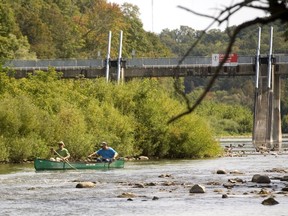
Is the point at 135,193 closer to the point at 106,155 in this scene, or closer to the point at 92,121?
the point at 106,155

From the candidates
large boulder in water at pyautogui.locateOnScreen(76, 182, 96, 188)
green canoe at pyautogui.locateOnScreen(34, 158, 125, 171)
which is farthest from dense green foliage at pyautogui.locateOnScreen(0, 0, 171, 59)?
large boulder in water at pyautogui.locateOnScreen(76, 182, 96, 188)

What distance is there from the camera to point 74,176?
43.1 metres

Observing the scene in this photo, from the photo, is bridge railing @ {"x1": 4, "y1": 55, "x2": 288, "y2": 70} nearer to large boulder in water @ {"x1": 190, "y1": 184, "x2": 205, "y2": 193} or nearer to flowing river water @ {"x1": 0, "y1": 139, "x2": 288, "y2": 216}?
flowing river water @ {"x1": 0, "y1": 139, "x2": 288, "y2": 216}

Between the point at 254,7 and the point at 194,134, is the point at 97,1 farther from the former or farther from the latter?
the point at 254,7

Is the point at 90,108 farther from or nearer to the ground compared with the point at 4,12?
nearer to the ground

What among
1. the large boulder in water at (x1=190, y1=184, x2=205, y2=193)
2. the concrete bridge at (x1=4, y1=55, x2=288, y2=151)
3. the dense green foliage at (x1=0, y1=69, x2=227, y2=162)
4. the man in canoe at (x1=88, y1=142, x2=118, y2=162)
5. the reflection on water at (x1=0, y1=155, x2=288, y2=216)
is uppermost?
the concrete bridge at (x1=4, y1=55, x2=288, y2=151)

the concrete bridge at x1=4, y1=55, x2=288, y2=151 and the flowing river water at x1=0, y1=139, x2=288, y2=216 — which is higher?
the concrete bridge at x1=4, y1=55, x2=288, y2=151

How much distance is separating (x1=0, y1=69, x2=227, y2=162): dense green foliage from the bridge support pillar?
29321 millimetres

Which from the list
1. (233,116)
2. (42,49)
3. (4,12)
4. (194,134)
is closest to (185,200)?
(194,134)

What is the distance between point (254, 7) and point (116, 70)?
322ft

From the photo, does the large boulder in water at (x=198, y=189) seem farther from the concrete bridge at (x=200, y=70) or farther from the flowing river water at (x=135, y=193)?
the concrete bridge at (x=200, y=70)

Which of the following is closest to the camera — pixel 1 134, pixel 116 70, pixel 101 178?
pixel 101 178

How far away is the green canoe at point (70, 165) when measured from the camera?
153 feet

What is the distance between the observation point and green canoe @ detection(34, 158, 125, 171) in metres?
46.5
